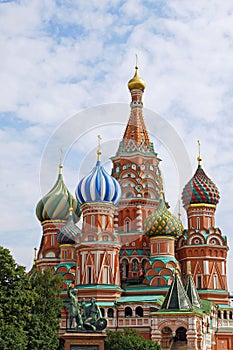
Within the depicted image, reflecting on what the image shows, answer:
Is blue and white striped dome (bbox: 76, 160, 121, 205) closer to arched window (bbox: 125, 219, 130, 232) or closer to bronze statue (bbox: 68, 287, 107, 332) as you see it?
arched window (bbox: 125, 219, 130, 232)

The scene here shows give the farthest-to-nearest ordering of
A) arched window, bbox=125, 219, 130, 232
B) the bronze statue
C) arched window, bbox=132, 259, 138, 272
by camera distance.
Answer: arched window, bbox=125, 219, 130, 232 → arched window, bbox=132, 259, 138, 272 → the bronze statue

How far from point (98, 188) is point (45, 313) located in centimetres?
1075

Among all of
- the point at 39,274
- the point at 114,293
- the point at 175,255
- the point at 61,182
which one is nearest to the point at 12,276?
the point at 39,274

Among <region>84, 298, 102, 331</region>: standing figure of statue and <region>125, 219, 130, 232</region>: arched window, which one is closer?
<region>84, 298, 102, 331</region>: standing figure of statue

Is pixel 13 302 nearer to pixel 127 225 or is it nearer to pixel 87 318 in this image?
pixel 87 318

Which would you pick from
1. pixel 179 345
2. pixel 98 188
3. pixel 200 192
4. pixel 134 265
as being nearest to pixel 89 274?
pixel 134 265

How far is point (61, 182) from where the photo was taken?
51.1 metres

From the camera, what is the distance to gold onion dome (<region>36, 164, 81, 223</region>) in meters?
49.2

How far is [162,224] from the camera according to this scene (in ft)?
138

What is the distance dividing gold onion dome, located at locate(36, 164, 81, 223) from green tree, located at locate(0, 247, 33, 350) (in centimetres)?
2013

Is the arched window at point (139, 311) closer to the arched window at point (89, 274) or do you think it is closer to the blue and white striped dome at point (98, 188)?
the arched window at point (89, 274)

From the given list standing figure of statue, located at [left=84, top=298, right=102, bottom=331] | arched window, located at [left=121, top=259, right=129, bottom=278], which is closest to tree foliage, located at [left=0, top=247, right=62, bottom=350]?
standing figure of statue, located at [left=84, top=298, right=102, bottom=331]

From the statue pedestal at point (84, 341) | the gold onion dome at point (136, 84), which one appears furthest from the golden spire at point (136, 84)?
the statue pedestal at point (84, 341)

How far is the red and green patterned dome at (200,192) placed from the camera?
46.0 m
